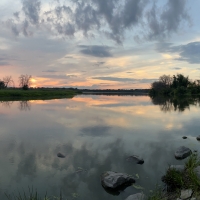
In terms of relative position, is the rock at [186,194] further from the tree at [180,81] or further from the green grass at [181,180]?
the tree at [180,81]

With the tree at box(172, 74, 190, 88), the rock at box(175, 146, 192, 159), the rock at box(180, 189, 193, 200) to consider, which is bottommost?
the rock at box(175, 146, 192, 159)

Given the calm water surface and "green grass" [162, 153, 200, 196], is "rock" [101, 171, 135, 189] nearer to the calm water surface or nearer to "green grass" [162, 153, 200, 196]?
the calm water surface

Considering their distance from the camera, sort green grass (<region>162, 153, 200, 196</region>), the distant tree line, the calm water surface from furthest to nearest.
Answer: the distant tree line → the calm water surface → green grass (<region>162, 153, 200, 196</region>)

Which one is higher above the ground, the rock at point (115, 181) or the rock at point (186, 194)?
the rock at point (186, 194)

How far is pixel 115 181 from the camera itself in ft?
21.3

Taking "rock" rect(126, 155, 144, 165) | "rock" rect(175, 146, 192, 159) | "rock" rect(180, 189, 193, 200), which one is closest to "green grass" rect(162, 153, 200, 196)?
"rock" rect(180, 189, 193, 200)

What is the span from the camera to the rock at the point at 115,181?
21.2ft

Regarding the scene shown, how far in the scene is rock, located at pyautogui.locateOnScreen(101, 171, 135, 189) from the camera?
647 cm

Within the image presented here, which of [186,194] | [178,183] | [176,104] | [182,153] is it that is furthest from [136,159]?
[176,104]

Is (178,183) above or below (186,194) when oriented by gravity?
below

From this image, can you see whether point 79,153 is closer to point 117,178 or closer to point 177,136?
point 117,178

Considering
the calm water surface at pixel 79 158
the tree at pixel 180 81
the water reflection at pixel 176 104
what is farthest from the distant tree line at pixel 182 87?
the calm water surface at pixel 79 158

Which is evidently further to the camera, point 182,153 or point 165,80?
point 165,80

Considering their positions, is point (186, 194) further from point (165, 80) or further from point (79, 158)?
→ point (165, 80)
